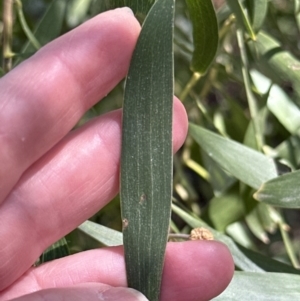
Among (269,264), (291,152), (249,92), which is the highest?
(249,92)

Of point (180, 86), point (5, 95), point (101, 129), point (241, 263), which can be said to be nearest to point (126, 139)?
point (101, 129)

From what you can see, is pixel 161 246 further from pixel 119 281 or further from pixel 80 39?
pixel 80 39

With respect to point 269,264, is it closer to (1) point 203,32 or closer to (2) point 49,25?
(1) point 203,32

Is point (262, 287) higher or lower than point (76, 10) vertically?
lower

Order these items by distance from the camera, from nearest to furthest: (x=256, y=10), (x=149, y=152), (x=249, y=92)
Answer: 1. (x=149, y=152)
2. (x=256, y=10)
3. (x=249, y=92)

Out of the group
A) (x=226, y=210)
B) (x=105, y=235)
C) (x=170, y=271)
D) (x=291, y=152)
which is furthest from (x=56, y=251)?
(x=291, y=152)

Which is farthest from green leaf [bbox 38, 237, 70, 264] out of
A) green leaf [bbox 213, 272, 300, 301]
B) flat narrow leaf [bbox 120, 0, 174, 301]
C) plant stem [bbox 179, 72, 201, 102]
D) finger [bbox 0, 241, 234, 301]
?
plant stem [bbox 179, 72, 201, 102]
